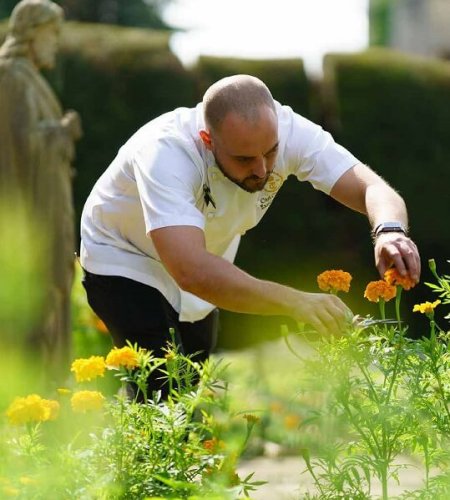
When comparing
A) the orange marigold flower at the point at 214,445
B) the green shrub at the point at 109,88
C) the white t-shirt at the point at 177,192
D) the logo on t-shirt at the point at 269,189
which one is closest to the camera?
the orange marigold flower at the point at 214,445

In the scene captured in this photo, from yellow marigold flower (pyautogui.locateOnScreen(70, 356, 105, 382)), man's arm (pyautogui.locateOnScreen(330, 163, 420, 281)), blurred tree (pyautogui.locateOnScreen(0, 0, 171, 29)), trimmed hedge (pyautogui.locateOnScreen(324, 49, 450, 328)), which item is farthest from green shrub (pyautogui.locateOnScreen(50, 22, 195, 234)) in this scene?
blurred tree (pyautogui.locateOnScreen(0, 0, 171, 29))

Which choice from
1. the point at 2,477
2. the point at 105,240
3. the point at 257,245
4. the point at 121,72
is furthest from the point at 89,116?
the point at 2,477

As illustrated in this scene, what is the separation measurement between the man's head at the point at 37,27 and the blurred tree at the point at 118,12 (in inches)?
476

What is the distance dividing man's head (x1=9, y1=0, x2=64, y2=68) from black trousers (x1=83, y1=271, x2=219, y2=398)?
11.7 ft

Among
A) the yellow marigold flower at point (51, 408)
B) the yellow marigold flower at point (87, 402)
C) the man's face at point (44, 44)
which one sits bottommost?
the yellow marigold flower at point (51, 408)

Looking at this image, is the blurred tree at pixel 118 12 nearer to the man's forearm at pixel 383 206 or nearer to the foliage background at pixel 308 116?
the foliage background at pixel 308 116

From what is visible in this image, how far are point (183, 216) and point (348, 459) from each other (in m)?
0.68

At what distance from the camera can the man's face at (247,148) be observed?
111 inches

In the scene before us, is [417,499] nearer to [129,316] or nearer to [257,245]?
[129,316]

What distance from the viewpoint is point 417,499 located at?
2.50 metres

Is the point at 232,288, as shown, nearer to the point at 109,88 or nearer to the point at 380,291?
the point at 380,291

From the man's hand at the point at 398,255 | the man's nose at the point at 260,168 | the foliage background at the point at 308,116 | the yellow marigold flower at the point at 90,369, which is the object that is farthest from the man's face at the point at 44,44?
the yellow marigold flower at the point at 90,369

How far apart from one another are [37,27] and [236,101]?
4317 millimetres

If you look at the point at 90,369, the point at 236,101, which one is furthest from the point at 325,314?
the point at 236,101
